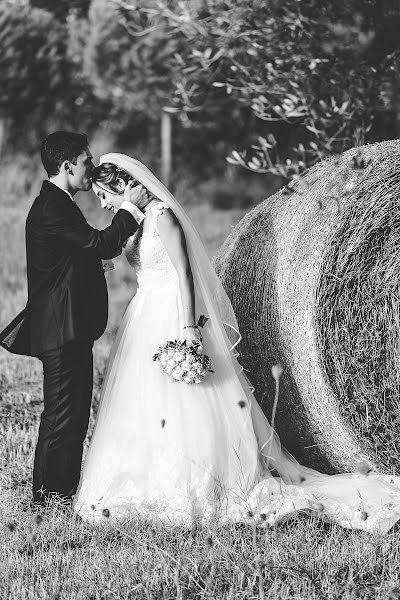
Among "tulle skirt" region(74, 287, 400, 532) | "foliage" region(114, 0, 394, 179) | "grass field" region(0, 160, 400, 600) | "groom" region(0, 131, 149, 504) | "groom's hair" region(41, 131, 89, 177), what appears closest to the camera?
"grass field" region(0, 160, 400, 600)

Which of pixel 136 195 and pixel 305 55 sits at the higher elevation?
pixel 305 55

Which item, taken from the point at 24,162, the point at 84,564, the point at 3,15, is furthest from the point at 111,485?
the point at 24,162

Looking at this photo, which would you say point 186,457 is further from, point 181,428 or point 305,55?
point 305,55

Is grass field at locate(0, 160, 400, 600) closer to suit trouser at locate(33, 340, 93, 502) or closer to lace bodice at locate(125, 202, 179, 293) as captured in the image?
suit trouser at locate(33, 340, 93, 502)

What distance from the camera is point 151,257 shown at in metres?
5.60

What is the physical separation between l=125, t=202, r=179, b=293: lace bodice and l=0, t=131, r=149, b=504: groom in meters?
0.12

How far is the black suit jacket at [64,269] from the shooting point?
208 inches

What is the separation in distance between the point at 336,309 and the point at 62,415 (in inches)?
63.2

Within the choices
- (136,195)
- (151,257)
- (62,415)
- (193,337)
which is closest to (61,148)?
(136,195)

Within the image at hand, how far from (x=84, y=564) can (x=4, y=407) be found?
Answer: 325 centimetres

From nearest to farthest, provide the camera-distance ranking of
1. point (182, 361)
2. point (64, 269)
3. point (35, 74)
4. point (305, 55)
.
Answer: point (182, 361) < point (64, 269) < point (305, 55) < point (35, 74)

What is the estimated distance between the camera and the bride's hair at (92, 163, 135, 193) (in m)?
5.62

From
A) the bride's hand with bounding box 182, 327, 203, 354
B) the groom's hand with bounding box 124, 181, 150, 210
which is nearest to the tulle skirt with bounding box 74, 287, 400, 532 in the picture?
the bride's hand with bounding box 182, 327, 203, 354

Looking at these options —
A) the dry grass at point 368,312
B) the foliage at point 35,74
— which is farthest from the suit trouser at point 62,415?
the foliage at point 35,74
